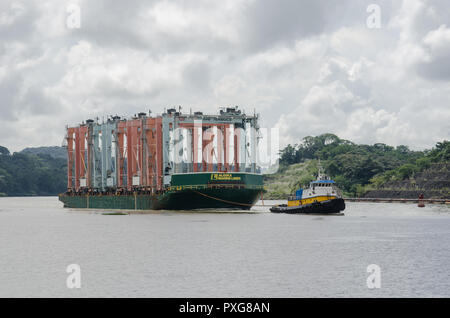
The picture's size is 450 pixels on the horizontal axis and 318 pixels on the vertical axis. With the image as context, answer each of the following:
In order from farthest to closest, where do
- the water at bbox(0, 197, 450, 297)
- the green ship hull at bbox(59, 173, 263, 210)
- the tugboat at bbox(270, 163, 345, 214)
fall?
the green ship hull at bbox(59, 173, 263, 210)
the tugboat at bbox(270, 163, 345, 214)
the water at bbox(0, 197, 450, 297)

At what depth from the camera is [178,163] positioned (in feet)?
348

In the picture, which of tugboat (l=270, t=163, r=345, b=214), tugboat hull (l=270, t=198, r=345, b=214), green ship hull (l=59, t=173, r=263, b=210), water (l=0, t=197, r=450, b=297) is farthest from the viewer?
green ship hull (l=59, t=173, r=263, b=210)

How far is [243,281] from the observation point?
111 feet

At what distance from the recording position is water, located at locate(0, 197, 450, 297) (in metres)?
31.8

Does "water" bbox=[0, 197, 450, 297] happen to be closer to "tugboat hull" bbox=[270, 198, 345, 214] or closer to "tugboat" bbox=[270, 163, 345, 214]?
"tugboat hull" bbox=[270, 198, 345, 214]

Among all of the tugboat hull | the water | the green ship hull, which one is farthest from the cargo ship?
the water

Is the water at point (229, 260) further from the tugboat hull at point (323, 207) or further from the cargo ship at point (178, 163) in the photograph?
the cargo ship at point (178, 163)

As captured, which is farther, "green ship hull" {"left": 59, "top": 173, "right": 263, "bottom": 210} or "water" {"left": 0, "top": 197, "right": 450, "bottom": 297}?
"green ship hull" {"left": 59, "top": 173, "right": 263, "bottom": 210}

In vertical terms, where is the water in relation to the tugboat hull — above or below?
below

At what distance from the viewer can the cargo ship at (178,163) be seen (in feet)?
311

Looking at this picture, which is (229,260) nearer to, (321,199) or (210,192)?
(321,199)

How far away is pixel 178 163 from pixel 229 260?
65.4m

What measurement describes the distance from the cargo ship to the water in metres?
26.0
